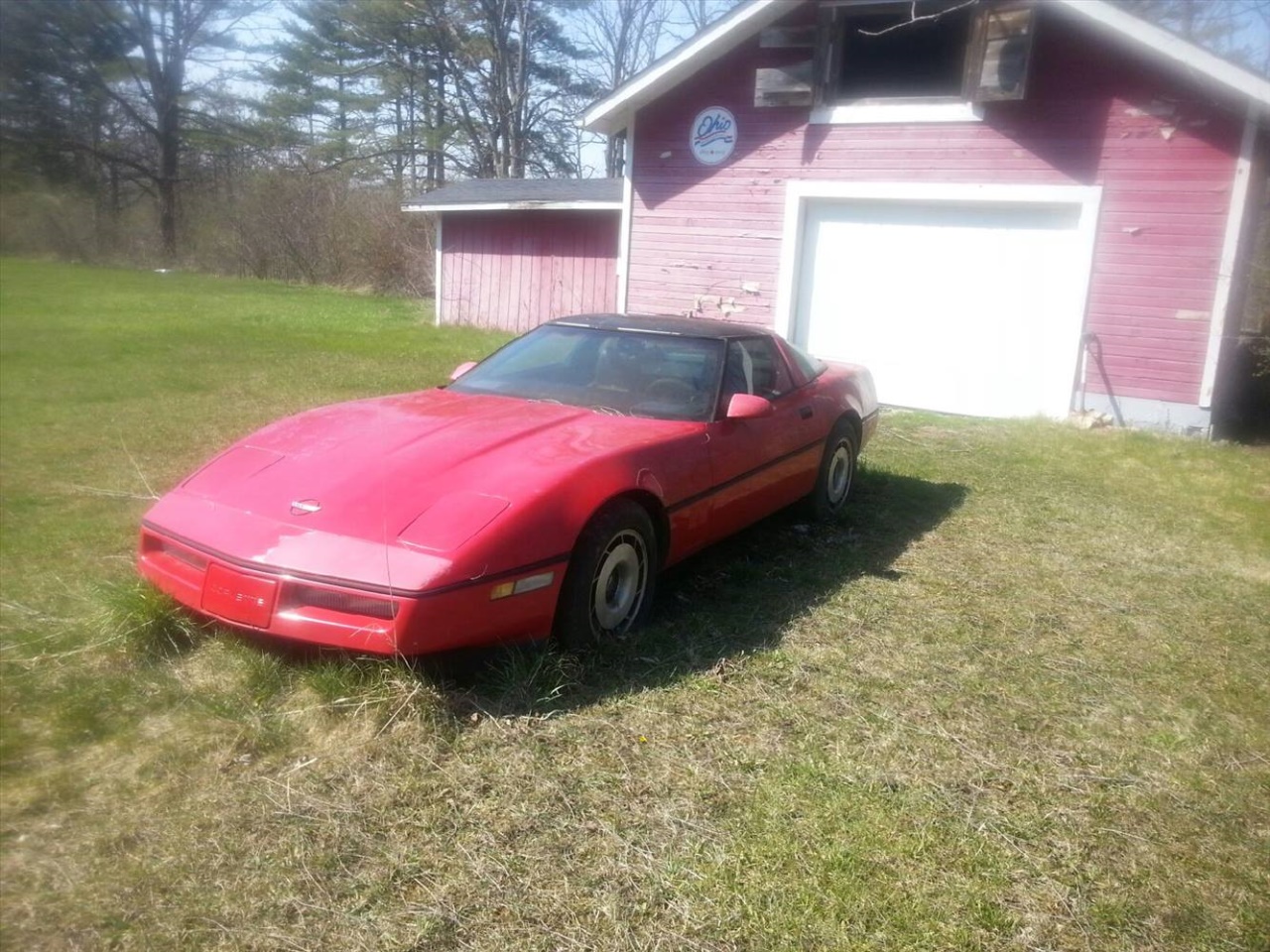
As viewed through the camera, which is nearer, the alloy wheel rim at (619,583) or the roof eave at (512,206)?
the alloy wheel rim at (619,583)

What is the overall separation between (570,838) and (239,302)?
14834 mm

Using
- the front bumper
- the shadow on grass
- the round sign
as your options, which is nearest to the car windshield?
the shadow on grass

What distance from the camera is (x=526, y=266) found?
1633 centimetres

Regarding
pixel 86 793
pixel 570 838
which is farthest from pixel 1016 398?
pixel 86 793

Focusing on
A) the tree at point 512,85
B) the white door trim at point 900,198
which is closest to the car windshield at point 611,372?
the white door trim at point 900,198

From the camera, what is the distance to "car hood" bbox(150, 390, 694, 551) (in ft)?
10.9

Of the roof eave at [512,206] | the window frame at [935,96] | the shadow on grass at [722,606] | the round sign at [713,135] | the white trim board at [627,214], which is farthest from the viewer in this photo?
the roof eave at [512,206]

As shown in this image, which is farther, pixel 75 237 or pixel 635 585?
pixel 75 237

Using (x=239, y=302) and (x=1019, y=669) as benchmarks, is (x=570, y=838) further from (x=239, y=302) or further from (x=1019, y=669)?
(x=239, y=302)

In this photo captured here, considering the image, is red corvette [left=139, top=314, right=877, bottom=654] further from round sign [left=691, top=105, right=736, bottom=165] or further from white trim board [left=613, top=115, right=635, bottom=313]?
white trim board [left=613, top=115, right=635, bottom=313]

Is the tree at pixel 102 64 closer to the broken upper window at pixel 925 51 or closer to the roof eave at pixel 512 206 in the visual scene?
the broken upper window at pixel 925 51

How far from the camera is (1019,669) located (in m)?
3.98

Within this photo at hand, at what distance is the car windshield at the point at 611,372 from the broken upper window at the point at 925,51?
5996 mm

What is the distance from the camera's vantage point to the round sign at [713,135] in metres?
11.1
